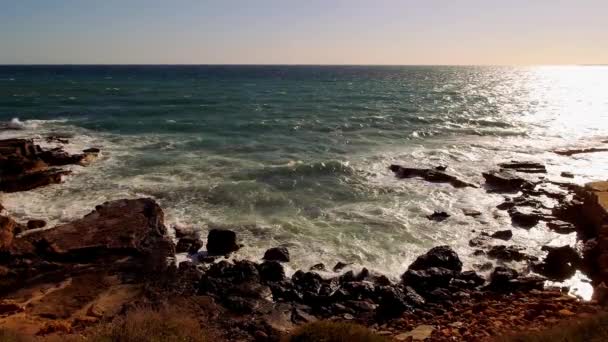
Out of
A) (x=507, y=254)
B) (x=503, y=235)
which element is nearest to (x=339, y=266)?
(x=507, y=254)

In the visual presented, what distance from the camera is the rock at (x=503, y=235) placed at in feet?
67.0

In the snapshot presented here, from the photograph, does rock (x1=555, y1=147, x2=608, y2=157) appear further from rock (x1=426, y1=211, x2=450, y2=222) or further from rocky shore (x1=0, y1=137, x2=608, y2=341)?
rock (x1=426, y1=211, x2=450, y2=222)

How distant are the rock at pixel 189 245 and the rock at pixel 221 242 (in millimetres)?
558

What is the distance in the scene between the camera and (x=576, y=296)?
15.5 m

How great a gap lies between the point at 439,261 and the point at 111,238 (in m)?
13.1

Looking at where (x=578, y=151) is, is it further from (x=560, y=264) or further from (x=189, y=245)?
(x=189, y=245)

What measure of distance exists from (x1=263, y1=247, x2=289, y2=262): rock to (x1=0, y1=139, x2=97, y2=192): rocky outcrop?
16.0 metres

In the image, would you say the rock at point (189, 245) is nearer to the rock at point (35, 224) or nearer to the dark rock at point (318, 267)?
the dark rock at point (318, 267)

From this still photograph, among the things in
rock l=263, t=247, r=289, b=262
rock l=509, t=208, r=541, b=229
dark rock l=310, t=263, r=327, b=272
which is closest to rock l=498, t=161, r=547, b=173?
rock l=509, t=208, r=541, b=229

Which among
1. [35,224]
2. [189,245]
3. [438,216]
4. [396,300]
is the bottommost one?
[396,300]

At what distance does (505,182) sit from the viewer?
1075 inches

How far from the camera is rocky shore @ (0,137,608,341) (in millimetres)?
13406

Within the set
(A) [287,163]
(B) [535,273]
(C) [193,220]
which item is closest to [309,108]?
(A) [287,163]

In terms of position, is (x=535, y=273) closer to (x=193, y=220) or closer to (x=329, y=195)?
(x=329, y=195)
